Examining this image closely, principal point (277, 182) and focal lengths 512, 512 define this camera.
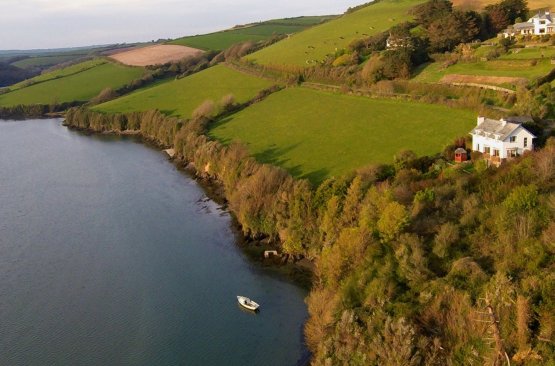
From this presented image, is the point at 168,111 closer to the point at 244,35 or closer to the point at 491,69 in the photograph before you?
the point at 491,69

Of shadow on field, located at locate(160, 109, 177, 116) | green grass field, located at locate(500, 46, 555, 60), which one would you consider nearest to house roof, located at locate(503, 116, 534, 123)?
green grass field, located at locate(500, 46, 555, 60)

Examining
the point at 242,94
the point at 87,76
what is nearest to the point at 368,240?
the point at 242,94

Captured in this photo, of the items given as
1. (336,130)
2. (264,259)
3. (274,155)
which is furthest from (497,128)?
(274,155)

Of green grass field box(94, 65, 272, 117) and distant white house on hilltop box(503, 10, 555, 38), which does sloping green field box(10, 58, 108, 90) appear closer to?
green grass field box(94, 65, 272, 117)

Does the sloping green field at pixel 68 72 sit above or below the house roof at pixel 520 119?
above

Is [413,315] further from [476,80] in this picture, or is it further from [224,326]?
[476,80]

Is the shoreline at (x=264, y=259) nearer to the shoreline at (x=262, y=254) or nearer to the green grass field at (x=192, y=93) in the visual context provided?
the shoreline at (x=262, y=254)

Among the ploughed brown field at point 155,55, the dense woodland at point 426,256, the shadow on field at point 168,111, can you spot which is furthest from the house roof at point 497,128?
the ploughed brown field at point 155,55
